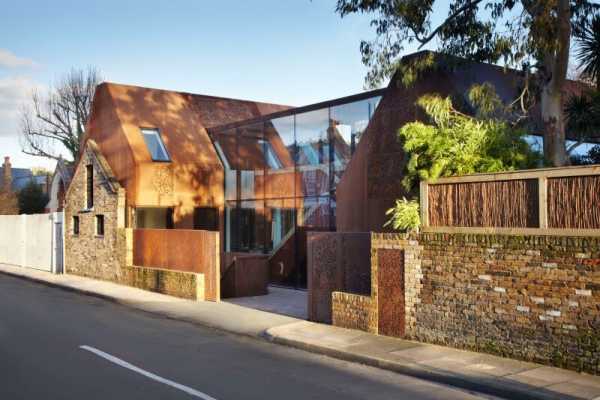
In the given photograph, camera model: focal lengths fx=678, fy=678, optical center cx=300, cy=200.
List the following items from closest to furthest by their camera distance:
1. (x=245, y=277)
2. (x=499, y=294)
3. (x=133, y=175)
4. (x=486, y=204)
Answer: (x=499, y=294)
(x=486, y=204)
(x=245, y=277)
(x=133, y=175)

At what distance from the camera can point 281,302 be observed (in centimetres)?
1764

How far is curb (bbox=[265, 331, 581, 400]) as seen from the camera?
832cm

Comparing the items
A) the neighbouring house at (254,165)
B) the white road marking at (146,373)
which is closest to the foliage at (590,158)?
the neighbouring house at (254,165)

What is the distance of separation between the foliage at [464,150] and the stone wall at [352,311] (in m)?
2.35

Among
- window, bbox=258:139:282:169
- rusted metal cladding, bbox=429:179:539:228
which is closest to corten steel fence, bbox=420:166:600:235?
rusted metal cladding, bbox=429:179:539:228

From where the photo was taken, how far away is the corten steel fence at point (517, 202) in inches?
375

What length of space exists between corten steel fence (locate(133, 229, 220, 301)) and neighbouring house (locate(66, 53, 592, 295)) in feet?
0.44

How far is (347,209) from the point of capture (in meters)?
18.3

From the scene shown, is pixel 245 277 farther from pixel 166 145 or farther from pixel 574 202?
pixel 574 202

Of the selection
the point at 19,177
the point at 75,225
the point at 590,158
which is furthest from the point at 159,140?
the point at 19,177

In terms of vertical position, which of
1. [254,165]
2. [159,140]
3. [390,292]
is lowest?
[390,292]

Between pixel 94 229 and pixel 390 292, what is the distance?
1605 centimetres

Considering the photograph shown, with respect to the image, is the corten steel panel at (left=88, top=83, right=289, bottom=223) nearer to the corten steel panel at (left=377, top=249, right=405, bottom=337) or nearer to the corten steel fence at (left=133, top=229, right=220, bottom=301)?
the corten steel fence at (left=133, top=229, right=220, bottom=301)

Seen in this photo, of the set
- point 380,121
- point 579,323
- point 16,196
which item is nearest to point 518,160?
point 579,323
